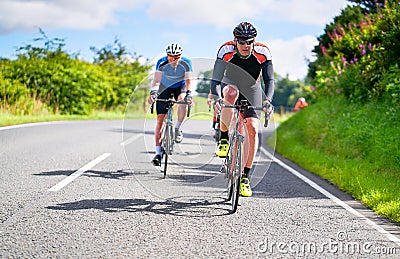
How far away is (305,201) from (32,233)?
11.7ft

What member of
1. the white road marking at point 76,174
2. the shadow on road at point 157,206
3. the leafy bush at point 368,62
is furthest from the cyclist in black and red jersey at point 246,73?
the leafy bush at point 368,62

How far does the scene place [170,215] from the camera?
238 inches

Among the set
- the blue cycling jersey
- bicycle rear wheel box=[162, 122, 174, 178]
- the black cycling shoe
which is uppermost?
the blue cycling jersey

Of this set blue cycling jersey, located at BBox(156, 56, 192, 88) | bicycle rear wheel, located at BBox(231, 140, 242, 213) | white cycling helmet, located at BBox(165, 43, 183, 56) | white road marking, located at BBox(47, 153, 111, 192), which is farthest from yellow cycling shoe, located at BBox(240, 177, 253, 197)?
white road marking, located at BBox(47, 153, 111, 192)

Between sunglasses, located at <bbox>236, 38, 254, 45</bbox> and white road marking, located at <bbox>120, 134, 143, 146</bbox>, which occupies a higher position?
sunglasses, located at <bbox>236, 38, 254, 45</bbox>

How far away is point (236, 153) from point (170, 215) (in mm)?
1175

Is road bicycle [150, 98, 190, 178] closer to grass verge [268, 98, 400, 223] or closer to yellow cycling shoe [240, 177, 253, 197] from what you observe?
yellow cycling shoe [240, 177, 253, 197]

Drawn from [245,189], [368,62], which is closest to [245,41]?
[245,189]

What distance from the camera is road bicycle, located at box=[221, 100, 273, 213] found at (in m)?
6.30

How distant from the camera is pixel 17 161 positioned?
9.61 meters

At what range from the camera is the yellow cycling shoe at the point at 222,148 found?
25.0ft

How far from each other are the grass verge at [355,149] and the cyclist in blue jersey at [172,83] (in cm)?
277

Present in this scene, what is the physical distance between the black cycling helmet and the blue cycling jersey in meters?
2.08

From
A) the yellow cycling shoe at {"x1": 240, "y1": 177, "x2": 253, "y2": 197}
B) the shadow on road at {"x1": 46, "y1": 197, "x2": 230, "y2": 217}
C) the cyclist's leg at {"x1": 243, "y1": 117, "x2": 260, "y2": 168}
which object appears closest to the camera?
the shadow on road at {"x1": 46, "y1": 197, "x2": 230, "y2": 217}
